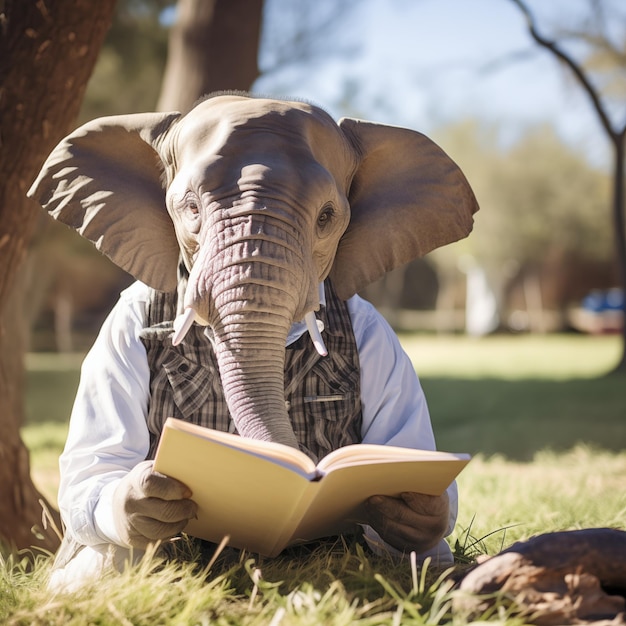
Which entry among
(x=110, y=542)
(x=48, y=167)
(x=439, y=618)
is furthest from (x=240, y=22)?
(x=439, y=618)

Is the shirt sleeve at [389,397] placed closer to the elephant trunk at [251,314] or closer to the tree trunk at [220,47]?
the elephant trunk at [251,314]

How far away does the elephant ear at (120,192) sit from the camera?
8.14ft

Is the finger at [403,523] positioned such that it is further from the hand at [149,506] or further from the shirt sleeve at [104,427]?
the shirt sleeve at [104,427]

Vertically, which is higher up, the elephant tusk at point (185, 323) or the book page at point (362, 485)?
the elephant tusk at point (185, 323)

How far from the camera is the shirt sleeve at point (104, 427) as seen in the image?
87.1 inches

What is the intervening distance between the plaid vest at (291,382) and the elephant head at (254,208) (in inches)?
5.4

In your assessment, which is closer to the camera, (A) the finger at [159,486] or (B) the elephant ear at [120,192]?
(A) the finger at [159,486]

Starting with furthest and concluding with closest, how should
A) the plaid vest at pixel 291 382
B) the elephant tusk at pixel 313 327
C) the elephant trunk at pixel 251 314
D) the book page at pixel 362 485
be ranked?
the plaid vest at pixel 291 382 < the elephant tusk at pixel 313 327 < the elephant trunk at pixel 251 314 < the book page at pixel 362 485

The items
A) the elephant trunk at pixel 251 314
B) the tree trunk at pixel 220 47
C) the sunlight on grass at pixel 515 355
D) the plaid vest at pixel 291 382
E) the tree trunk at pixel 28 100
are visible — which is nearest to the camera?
the elephant trunk at pixel 251 314

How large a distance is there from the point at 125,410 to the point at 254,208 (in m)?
0.66

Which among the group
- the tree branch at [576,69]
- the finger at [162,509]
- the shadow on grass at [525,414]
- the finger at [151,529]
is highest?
the finger at [162,509]

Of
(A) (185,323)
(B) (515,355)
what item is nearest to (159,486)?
(A) (185,323)

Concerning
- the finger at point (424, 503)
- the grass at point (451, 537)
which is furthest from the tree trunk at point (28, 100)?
the finger at point (424, 503)

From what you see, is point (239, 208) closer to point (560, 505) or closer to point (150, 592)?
point (150, 592)
